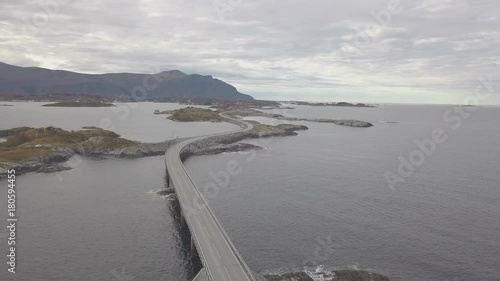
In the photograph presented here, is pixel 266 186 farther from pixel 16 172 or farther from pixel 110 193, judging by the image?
pixel 16 172

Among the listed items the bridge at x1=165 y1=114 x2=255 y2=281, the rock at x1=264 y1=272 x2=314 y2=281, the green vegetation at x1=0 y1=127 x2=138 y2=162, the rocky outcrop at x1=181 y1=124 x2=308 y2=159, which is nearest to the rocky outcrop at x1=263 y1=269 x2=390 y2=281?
the rock at x1=264 y1=272 x2=314 y2=281

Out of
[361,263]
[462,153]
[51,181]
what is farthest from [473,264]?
[462,153]

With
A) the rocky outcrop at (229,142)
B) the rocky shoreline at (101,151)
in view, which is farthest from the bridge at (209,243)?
the rocky outcrop at (229,142)

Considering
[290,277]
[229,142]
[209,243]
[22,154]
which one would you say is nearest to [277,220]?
[209,243]

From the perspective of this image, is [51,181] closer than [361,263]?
No

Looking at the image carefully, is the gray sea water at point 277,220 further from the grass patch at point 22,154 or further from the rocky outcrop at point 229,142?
the rocky outcrop at point 229,142
